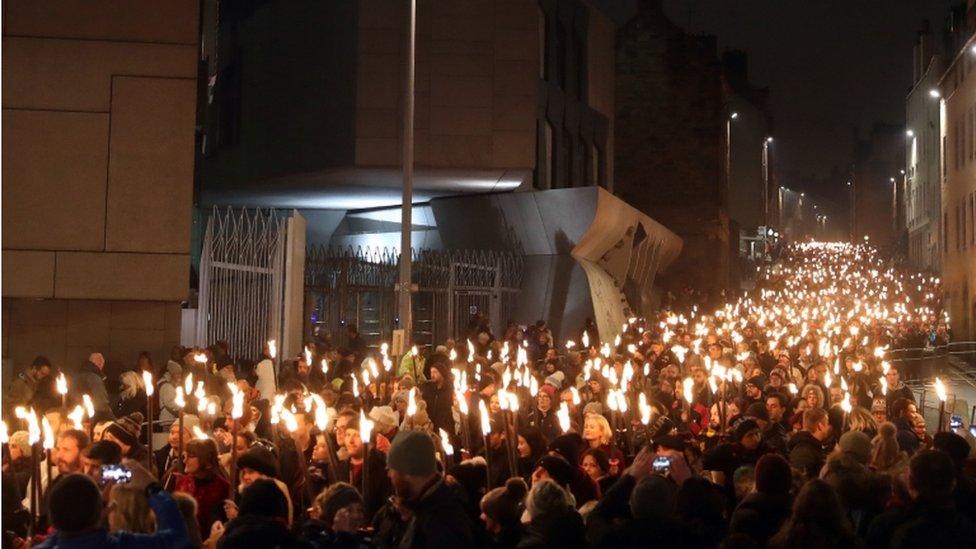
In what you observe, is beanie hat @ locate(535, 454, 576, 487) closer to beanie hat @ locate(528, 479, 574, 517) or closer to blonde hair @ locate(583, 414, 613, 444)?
beanie hat @ locate(528, 479, 574, 517)

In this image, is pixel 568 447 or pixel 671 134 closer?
pixel 568 447

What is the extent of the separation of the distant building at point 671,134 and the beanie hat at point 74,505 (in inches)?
2456

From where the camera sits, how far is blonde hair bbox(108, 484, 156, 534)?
610cm

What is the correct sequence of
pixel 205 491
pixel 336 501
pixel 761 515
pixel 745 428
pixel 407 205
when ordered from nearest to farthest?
pixel 336 501 → pixel 761 515 → pixel 205 491 → pixel 745 428 → pixel 407 205

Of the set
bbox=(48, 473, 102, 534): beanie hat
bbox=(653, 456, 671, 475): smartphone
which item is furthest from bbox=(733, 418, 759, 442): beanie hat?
bbox=(48, 473, 102, 534): beanie hat

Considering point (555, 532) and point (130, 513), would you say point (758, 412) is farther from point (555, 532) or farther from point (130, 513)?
point (130, 513)

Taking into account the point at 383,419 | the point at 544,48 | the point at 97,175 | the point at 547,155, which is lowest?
the point at 383,419

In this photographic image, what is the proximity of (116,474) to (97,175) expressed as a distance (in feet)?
44.5

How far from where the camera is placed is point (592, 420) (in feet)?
33.9

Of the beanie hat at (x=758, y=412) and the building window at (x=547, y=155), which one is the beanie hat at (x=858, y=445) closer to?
the beanie hat at (x=758, y=412)

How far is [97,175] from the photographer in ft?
65.3

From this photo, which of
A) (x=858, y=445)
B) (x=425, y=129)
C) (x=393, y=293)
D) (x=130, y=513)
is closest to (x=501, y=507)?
(x=130, y=513)

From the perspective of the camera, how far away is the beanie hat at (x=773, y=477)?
7156mm

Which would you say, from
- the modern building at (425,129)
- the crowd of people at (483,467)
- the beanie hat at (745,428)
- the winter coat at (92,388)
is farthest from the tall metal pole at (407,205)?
the beanie hat at (745,428)
